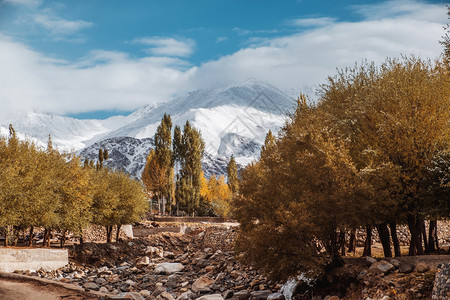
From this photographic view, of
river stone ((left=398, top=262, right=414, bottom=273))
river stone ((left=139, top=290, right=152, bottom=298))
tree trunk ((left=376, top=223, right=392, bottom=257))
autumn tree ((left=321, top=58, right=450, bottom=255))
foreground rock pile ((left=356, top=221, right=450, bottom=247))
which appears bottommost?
river stone ((left=139, top=290, right=152, bottom=298))

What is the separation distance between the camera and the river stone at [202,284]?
2817 centimetres

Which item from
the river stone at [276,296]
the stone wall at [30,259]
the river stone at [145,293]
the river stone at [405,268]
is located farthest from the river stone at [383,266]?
the stone wall at [30,259]

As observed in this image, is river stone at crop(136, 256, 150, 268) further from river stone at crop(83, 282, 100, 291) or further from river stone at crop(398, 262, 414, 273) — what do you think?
river stone at crop(398, 262, 414, 273)

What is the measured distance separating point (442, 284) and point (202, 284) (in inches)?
655

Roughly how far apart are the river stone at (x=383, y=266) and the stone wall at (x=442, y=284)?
3.68m

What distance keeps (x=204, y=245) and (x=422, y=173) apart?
29551 mm

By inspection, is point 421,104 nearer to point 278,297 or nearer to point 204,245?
point 278,297

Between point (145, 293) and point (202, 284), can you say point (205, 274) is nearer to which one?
point (202, 284)

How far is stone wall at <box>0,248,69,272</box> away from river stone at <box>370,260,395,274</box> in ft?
73.1

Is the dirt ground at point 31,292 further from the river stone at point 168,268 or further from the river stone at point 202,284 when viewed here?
the river stone at point 168,268

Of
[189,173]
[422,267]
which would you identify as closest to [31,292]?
[422,267]

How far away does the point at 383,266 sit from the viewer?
20.2 metres

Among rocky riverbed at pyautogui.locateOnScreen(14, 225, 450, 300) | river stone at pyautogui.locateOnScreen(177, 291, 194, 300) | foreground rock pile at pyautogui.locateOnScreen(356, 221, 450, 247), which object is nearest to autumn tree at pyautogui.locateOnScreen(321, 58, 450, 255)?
rocky riverbed at pyautogui.locateOnScreen(14, 225, 450, 300)

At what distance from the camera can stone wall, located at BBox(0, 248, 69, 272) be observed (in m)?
28.7
